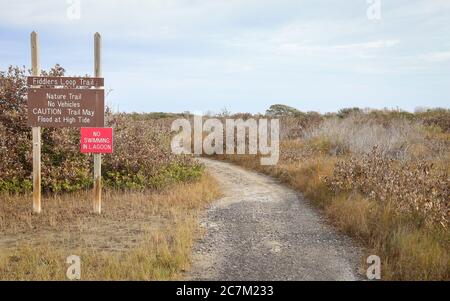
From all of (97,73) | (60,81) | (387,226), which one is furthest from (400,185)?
(60,81)

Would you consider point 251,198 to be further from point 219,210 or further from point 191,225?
point 191,225

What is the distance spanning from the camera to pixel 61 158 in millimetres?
10055

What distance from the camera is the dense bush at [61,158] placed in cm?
949

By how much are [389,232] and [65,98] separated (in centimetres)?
629

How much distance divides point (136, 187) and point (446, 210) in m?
6.51

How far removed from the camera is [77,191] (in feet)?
31.9

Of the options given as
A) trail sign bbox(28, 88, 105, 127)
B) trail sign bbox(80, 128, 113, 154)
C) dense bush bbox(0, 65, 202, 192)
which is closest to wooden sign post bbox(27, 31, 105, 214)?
trail sign bbox(28, 88, 105, 127)

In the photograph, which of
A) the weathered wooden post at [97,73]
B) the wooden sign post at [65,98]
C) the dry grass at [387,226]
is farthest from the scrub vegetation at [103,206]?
the dry grass at [387,226]

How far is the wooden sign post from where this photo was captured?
26.3 feet

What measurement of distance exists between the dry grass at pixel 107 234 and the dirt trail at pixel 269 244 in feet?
1.29

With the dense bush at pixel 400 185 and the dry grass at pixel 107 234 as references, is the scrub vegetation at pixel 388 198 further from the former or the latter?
the dry grass at pixel 107 234

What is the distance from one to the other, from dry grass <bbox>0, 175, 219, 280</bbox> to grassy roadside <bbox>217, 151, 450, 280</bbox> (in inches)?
105
